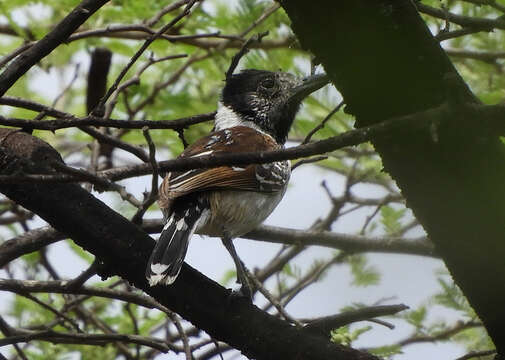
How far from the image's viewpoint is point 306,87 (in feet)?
18.1

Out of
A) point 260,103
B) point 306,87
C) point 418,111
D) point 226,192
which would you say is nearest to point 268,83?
point 260,103

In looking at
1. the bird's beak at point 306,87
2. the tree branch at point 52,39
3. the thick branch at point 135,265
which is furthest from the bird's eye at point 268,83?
the tree branch at point 52,39

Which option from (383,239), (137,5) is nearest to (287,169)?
(383,239)

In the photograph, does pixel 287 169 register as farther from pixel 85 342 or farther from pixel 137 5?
pixel 85 342

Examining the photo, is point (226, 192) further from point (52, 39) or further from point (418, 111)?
point (418, 111)

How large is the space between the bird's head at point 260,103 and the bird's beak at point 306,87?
242 millimetres

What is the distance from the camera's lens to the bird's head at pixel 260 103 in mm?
6309

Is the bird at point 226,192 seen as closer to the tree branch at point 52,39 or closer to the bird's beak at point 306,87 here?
the bird's beak at point 306,87

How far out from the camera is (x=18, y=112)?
5562 millimetres

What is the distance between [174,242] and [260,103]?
264 cm

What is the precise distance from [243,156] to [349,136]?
31 cm

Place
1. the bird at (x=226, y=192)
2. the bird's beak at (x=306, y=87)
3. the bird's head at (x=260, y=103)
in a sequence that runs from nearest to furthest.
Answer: the bird at (x=226, y=192), the bird's beak at (x=306, y=87), the bird's head at (x=260, y=103)

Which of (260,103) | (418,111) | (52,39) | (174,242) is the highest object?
(260,103)

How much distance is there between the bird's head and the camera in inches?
248
